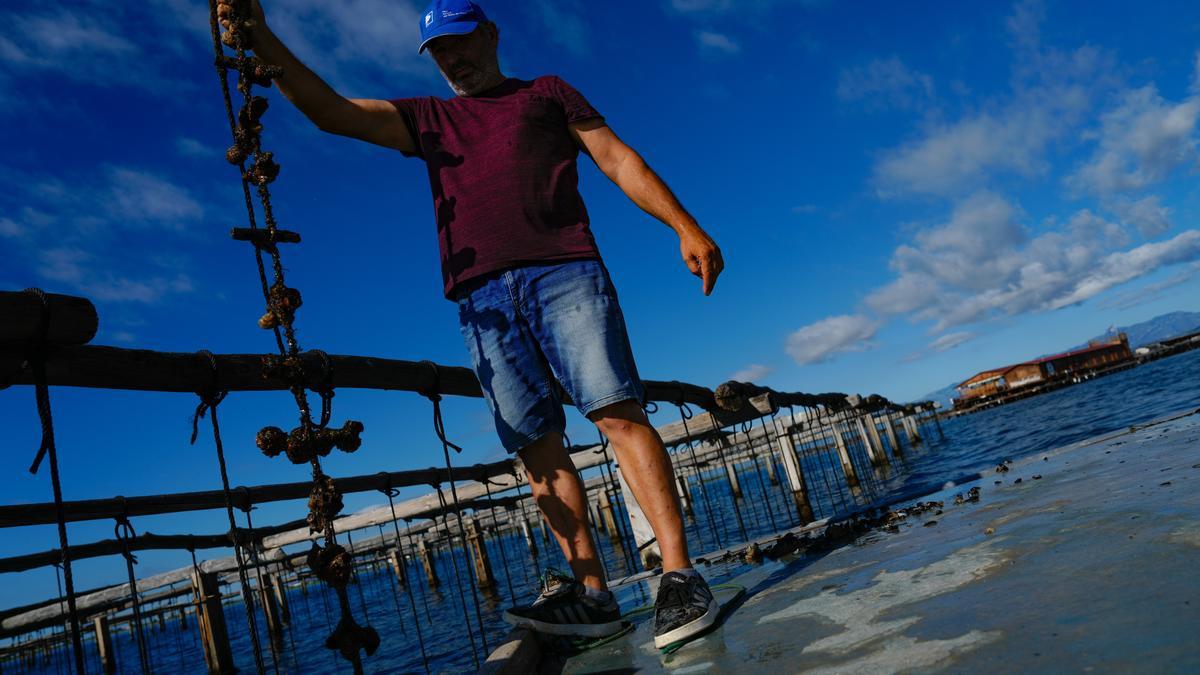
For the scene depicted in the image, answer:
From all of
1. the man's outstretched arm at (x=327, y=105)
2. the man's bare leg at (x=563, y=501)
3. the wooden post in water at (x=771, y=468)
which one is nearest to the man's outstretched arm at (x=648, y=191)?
the man's outstretched arm at (x=327, y=105)

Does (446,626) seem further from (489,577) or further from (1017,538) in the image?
(1017,538)

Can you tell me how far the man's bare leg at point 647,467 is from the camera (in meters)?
2.34

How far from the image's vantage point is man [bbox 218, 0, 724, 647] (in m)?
2.38

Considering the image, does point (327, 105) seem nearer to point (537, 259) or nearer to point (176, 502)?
point (537, 259)

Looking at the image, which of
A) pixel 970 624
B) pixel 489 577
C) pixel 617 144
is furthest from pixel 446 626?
pixel 970 624

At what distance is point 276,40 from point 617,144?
4.30 ft

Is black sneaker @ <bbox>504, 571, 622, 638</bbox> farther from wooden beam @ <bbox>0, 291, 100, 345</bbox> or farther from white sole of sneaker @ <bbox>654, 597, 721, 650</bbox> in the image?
wooden beam @ <bbox>0, 291, 100, 345</bbox>

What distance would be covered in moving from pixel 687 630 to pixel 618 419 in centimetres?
75

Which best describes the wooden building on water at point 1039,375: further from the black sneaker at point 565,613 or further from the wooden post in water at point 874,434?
the black sneaker at point 565,613

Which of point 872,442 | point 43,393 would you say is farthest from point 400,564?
point 43,393

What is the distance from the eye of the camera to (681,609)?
1995mm

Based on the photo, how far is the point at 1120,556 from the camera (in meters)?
1.49

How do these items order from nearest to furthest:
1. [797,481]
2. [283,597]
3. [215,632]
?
1. [215,632]
2. [797,481]
3. [283,597]

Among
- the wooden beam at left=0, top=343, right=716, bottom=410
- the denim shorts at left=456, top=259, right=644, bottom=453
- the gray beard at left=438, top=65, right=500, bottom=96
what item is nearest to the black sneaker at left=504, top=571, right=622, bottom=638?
the denim shorts at left=456, top=259, right=644, bottom=453
